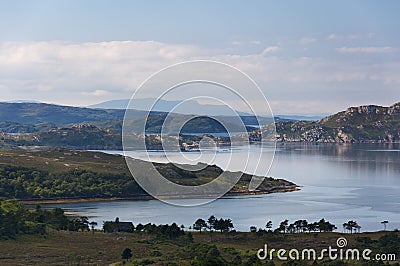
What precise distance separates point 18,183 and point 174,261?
63.0 metres

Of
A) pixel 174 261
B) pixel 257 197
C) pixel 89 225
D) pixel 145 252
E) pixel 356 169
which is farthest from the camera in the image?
pixel 356 169

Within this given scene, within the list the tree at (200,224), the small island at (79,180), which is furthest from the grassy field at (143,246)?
the small island at (79,180)

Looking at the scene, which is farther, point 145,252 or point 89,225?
point 89,225

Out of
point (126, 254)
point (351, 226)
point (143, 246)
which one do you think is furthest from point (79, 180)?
point (126, 254)

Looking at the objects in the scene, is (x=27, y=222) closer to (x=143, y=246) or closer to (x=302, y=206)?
(x=143, y=246)

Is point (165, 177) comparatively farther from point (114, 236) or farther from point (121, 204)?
point (114, 236)

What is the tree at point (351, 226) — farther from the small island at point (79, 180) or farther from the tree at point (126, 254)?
the small island at point (79, 180)

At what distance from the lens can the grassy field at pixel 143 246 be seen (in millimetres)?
45844

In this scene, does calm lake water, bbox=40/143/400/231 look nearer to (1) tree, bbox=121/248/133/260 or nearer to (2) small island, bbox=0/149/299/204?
(2) small island, bbox=0/149/299/204

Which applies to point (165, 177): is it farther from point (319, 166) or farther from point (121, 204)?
point (319, 166)

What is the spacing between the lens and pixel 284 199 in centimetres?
9725

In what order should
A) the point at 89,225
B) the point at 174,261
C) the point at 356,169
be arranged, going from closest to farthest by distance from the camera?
1. the point at 174,261
2. the point at 89,225
3. the point at 356,169

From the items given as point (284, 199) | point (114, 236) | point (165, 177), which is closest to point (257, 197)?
point (284, 199)

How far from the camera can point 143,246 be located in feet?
172
